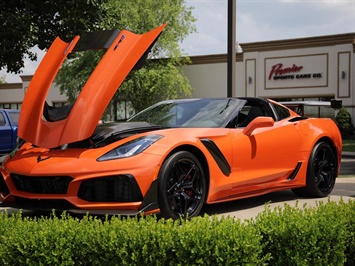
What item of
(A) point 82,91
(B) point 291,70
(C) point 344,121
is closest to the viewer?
(A) point 82,91

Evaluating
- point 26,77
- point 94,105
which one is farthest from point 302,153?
point 26,77

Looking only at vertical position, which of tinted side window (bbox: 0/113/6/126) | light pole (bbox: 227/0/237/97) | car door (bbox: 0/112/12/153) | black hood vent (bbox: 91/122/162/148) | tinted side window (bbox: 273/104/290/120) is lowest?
car door (bbox: 0/112/12/153)

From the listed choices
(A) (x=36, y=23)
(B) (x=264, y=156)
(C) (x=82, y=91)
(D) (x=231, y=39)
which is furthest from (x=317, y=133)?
(A) (x=36, y=23)

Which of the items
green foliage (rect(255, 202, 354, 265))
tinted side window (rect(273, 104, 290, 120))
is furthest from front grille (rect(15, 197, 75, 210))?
tinted side window (rect(273, 104, 290, 120))

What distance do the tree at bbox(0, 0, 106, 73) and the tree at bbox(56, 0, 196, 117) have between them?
18.5 meters

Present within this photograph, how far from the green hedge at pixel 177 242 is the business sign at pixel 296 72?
31.9 meters

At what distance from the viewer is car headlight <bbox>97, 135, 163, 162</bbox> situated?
468 cm

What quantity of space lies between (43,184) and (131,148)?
2.90 ft

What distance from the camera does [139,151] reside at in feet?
15.5

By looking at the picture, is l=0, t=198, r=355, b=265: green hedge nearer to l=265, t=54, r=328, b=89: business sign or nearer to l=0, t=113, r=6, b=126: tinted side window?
l=0, t=113, r=6, b=126: tinted side window

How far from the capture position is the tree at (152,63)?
3538 cm

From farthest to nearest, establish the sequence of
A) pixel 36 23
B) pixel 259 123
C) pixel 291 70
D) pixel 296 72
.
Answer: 1. pixel 291 70
2. pixel 296 72
3. pixel 36 23
4. pixel 259 123

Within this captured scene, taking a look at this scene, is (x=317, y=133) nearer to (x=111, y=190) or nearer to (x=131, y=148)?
(x=131, y=148)

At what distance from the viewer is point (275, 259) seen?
134 inches
